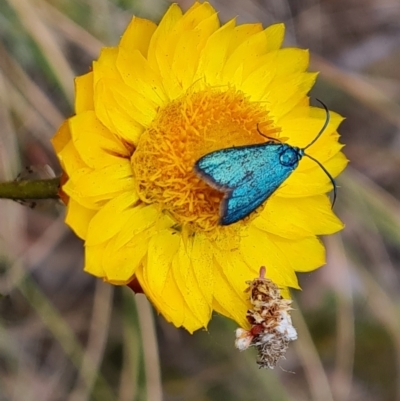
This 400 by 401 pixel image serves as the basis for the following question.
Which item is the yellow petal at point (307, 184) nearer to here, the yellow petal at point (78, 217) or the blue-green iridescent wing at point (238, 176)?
the blue-green iridescent wing at point (238, 176)

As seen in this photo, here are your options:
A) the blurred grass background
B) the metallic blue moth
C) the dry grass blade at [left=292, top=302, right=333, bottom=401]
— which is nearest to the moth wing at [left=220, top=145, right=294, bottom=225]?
the metallic blue moth

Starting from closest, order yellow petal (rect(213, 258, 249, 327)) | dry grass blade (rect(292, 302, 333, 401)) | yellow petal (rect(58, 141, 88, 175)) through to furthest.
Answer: yellow petal (rect(58, 141, 88, 175)), yellow petal (rect(213, 258, 249, 327)), dry grass blade (rect(292, 302, 333, 401))

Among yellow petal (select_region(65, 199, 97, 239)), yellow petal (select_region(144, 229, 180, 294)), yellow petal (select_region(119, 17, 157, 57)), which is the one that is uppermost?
yellow petal (select_region(119, 17, 157, 57))

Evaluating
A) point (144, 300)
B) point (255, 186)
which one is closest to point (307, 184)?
point (255, 186)

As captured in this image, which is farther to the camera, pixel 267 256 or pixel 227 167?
pixel 267 256

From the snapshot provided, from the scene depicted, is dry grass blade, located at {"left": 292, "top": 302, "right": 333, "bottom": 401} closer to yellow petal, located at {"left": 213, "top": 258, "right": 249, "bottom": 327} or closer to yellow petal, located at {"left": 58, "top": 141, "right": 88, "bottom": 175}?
yellow petal, located at {"left": 213, "top": 258, "right": 249, "bottom": 327}

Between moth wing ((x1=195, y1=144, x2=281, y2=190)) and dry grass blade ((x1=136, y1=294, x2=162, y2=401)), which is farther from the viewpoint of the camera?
dry grass blade ((x1=136, y1=294, x2=162, y2=401))

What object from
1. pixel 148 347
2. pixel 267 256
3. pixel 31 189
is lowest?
pixel 148 347

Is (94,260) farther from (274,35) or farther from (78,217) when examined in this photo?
(274,35)
